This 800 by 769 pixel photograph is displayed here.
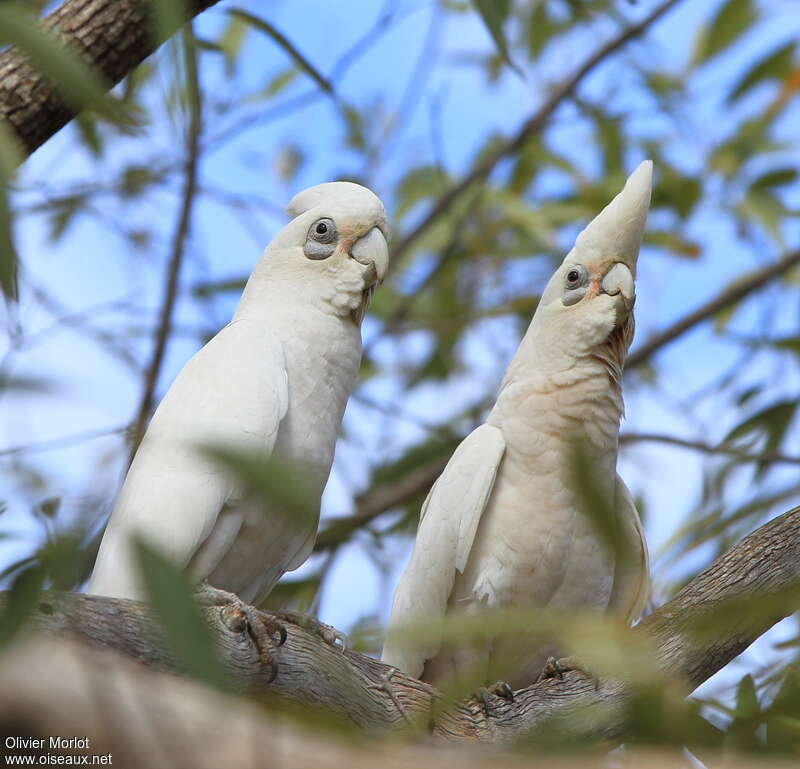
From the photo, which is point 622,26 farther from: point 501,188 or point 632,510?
point 632,510

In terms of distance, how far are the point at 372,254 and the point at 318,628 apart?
83 cm

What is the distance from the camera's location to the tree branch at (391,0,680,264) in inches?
164

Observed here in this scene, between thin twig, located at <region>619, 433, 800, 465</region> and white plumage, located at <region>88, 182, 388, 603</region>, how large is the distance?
1.35 m

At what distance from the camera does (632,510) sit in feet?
7.85

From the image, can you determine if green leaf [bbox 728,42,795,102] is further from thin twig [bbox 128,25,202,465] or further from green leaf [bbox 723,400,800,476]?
thin twig [bbox 128,25,202,465]

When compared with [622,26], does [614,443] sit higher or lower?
lower

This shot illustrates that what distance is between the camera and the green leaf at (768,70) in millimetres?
3824

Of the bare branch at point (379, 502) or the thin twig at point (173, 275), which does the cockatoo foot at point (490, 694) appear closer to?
the thin twig at point (173, 275)

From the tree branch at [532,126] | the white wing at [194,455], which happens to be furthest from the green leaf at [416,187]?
the white wing at [194,455]

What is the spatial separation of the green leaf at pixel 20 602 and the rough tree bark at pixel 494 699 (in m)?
0.45

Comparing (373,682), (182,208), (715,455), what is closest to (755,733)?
(373,682)

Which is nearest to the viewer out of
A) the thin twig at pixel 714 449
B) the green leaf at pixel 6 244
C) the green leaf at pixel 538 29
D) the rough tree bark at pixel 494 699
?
the green leaf at pixel 6 244

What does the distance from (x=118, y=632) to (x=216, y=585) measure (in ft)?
2.15

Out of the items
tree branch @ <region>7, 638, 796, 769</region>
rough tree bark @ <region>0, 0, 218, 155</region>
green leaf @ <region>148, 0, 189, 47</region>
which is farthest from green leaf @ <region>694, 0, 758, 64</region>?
tree branch @ <region>7, 638, 796, 769</region>
